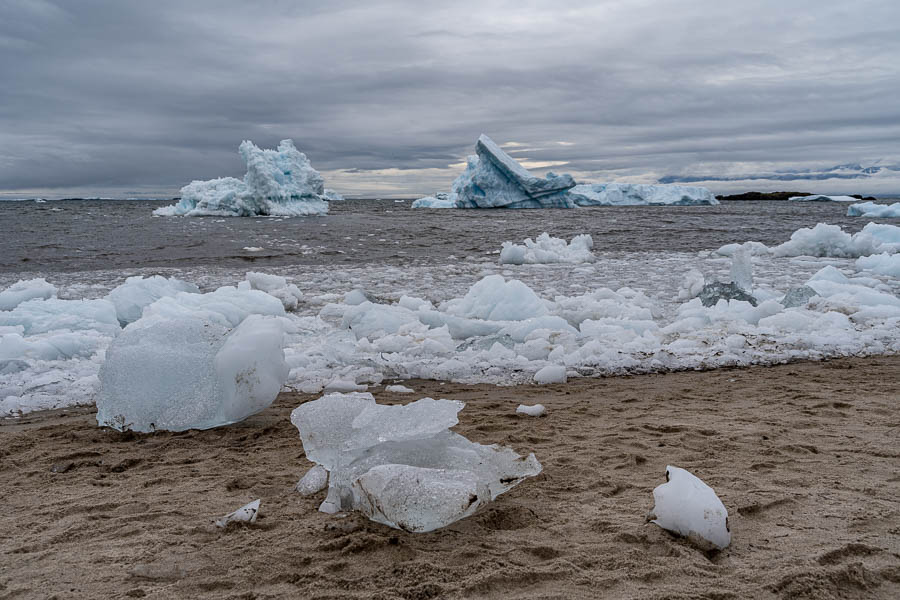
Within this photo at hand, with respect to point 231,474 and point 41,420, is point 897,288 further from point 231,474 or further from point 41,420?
point 41,420

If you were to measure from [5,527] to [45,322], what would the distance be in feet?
13.5

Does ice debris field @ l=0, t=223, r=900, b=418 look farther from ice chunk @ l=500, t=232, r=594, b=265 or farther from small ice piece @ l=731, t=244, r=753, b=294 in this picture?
ice chunk @ l=500, t=232, r=594, b=265

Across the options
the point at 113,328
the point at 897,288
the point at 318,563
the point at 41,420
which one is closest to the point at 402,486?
the point at 318,563

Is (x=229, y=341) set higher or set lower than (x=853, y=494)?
higher

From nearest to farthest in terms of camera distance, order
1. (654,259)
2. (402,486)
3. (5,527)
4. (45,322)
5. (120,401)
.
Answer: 1. (402,486)
2. (5,527)
3. (120,401)
4. (45,322)
5. (654,259)

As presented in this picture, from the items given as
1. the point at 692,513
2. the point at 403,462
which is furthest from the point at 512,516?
the point at 692,513

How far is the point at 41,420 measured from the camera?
365 centimetres

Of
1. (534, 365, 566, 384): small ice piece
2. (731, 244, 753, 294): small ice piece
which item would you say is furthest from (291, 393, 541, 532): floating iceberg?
(731, 244, 753, 294): small ice piece

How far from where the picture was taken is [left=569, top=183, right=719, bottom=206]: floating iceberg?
51.6m

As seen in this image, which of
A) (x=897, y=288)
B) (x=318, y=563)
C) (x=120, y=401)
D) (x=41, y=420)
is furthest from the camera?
(x=897, y=288)

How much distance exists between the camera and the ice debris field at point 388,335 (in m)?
3.38

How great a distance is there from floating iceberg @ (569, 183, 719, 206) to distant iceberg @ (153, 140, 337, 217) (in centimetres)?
2316

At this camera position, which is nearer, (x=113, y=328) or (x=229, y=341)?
(x=229, y=341)

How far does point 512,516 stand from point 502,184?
1509 inches
